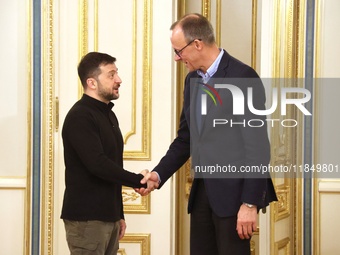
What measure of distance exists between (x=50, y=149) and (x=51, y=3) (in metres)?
0.91

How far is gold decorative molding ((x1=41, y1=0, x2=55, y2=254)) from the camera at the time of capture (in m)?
3.93

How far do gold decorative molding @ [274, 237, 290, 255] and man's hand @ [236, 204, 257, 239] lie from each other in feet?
3.79

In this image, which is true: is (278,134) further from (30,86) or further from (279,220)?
(30,86)

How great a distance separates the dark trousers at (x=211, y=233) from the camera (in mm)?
2596

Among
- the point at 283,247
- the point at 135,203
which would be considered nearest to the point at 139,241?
the point at 135,203

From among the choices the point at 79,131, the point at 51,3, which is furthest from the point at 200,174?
the point at 51,3

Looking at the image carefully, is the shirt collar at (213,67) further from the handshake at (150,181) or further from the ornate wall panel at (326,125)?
the ornate wall panel at (326,125)

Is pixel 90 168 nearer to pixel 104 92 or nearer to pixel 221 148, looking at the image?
pixel 104 92

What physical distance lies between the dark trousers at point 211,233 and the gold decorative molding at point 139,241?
1.13m

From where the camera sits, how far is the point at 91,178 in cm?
287

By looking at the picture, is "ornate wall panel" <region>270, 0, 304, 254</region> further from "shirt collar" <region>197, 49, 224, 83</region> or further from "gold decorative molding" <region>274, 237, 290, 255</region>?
"shirt collar" <region>197, 49, 224, 83</region>

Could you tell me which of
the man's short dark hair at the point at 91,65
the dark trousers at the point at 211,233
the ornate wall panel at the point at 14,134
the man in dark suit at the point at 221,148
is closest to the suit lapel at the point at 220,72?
the man in dark suit at the point at 221,148

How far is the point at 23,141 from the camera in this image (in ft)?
13.1

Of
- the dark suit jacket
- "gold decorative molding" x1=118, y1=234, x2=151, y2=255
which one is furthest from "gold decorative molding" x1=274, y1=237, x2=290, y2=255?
the dark suit jacket
